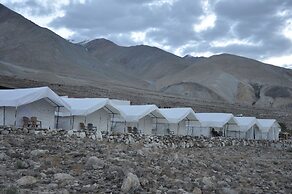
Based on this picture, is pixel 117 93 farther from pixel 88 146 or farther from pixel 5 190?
pixel 5 190

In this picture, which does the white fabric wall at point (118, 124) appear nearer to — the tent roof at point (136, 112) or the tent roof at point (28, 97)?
the tent roof at point (136, 112)

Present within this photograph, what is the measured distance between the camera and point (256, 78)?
153375mm

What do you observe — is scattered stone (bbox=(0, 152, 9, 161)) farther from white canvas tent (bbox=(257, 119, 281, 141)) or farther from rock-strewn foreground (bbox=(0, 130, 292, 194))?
white canvas tent (bbox=(257, 119, 281, 141))

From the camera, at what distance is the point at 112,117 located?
117 ft

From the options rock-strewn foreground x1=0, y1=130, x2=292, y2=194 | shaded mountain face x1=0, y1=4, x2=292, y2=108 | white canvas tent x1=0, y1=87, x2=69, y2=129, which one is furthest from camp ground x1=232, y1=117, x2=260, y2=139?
shaded mountain face x1=0, y1=4, x2=292, y2=108

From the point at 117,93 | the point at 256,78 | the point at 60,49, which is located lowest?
the point at 117,93

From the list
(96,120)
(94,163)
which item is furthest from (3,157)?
(96,120)

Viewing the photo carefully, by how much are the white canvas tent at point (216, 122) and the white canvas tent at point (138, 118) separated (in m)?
9.52

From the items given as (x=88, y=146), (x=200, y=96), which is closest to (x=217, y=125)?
(x=88, y=146)

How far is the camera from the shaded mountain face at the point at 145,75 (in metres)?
124

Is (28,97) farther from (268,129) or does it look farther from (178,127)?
(268,129)

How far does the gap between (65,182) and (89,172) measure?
1410 millimetres

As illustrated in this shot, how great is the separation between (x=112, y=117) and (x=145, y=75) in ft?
535

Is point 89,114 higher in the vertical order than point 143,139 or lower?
higher
